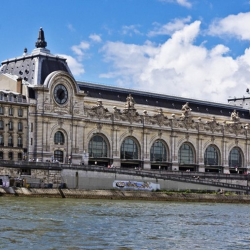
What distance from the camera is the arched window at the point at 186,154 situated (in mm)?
126375

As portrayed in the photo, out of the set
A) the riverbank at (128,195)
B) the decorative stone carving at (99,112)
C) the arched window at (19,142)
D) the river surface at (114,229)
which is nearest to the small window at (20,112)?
the arched window at (19,142)

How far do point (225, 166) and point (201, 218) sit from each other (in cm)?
7424

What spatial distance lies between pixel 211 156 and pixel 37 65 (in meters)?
41.0

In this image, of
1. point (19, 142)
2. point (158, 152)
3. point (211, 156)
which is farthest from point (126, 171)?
point (211, 156)

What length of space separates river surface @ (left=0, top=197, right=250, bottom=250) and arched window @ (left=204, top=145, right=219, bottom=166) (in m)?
65.6

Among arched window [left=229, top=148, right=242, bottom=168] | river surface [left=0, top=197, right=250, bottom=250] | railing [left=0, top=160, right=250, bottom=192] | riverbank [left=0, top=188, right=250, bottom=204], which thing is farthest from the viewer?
arched window [left=229, top=148, right=242, bottom=168]

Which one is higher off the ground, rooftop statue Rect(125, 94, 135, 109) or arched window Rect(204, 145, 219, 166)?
rooftop statue Rect(125, 94, 135, 109)

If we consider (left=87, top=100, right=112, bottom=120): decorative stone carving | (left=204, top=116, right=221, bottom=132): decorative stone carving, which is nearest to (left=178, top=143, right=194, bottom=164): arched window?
(left=204, top=116, right=221, bottom=132): decorative stone carving

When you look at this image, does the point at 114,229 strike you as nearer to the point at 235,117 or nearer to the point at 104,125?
the point at 104,125

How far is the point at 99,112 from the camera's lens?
371 ft

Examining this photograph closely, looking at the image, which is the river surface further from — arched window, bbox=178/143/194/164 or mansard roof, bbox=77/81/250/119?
arched window, bbox=178/143/194/164

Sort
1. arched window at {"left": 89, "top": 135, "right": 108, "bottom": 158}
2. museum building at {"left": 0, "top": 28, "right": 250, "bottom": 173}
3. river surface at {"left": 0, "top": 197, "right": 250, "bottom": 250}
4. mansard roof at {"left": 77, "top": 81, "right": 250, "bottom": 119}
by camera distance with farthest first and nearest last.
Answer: mansard roof at {"left": 77, "top": 81, "right": 250, "bottom": 119}, arched window at {"left": 89, "top": 135, "right": 108, "bottom": 158}, museum building at {"left": 0, "top": 28, "right": 250, "bottom": 173}, river surface at {"left": 0, "top": 197, "right": 250, "bottom": 250}

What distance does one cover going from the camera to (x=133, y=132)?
11850 cm

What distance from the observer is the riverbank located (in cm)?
8069
